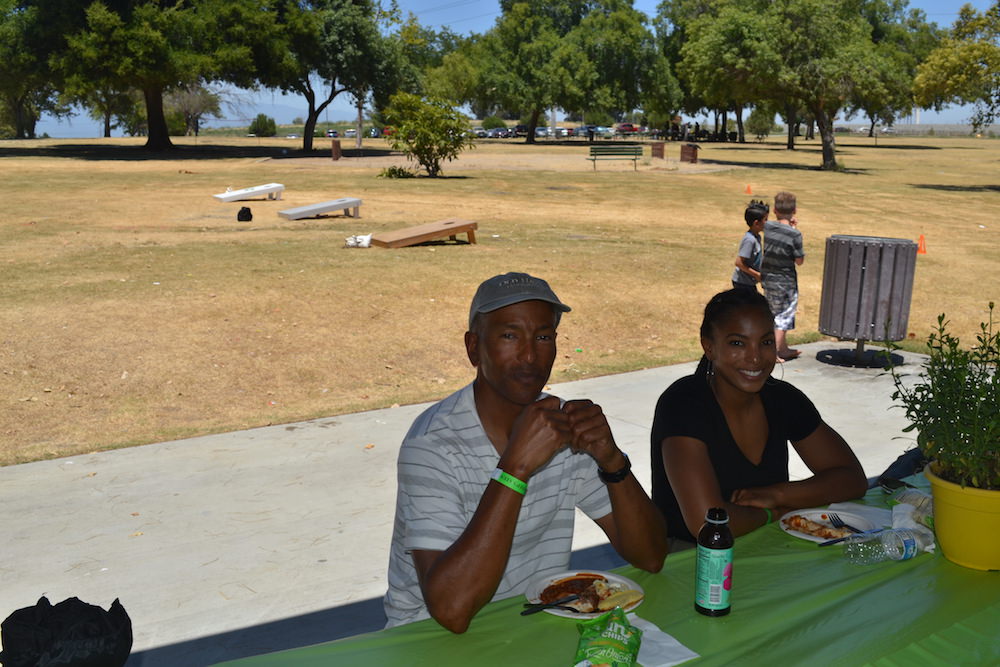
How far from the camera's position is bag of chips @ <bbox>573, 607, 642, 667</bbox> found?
2061mm

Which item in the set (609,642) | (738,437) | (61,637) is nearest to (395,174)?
(738,437)

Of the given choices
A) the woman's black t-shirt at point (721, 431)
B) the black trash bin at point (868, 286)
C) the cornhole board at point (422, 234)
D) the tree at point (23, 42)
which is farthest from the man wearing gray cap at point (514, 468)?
the tree at point (23, 42)

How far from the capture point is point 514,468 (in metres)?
2.42

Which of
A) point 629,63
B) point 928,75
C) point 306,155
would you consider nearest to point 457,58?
point 629,63

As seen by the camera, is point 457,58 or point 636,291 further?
point 457,58

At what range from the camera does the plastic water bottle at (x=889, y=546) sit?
2.73m

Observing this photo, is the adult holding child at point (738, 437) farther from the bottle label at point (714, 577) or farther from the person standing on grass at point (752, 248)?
the person standing on grass at point (752, 248)

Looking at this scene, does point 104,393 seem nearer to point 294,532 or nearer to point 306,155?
point 294,532

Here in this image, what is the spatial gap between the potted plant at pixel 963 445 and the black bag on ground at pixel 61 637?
207 cm

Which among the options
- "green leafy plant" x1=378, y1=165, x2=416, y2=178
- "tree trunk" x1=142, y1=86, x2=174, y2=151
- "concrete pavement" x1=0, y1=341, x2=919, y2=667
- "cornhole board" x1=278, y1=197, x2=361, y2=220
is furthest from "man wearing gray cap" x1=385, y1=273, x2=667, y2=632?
"tree trunk" x1=142, y1=86, x2=174, y2=151

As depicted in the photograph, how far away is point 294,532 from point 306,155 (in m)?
40.5

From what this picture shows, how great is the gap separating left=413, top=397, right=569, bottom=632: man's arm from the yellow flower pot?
106 centimetres

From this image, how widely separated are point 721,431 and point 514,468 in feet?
4.19

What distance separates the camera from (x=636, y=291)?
12188 mm
